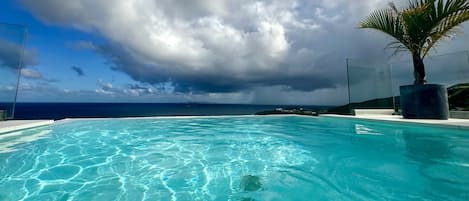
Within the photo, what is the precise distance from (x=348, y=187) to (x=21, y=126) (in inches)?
401

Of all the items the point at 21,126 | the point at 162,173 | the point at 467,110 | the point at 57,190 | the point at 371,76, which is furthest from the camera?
the point at 371,76

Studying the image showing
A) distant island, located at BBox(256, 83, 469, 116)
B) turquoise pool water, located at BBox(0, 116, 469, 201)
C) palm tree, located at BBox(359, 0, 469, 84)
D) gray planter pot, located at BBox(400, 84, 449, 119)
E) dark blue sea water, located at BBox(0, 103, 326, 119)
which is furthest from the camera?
dark blue sea water, located at BBox(0, 103, 326, 119)

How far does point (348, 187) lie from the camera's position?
282cm

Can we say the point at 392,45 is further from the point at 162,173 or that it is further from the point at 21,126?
the point at 21,126

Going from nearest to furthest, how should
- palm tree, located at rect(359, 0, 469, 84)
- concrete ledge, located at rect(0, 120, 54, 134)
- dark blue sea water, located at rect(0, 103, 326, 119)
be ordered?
concrete ledge, located at rect(0, 120, 54, 134) → palm tree, located at rect(359, 0, 469, 84) → dark blue sea water, located at rect(0, 103, 326, 119)

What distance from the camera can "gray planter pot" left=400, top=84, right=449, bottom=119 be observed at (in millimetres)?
8547

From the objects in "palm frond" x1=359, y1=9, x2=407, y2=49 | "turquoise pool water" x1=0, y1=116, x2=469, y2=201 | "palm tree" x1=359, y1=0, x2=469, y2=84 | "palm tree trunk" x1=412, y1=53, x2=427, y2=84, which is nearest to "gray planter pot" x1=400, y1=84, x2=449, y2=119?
"palm tree trunk" x1=412, y1=53, x2=427, y2=84

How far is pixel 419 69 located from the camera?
884 cm

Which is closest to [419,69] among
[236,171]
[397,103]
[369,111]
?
[397,103]

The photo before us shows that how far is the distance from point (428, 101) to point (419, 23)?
3.06 metres

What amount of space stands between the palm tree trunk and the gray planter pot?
0.26 metres

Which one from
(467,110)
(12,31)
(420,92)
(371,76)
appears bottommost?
(467,110)

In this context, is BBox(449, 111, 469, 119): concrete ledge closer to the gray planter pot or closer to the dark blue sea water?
the gray planter pot

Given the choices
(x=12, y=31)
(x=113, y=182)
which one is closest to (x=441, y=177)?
(x=113, y=182)
